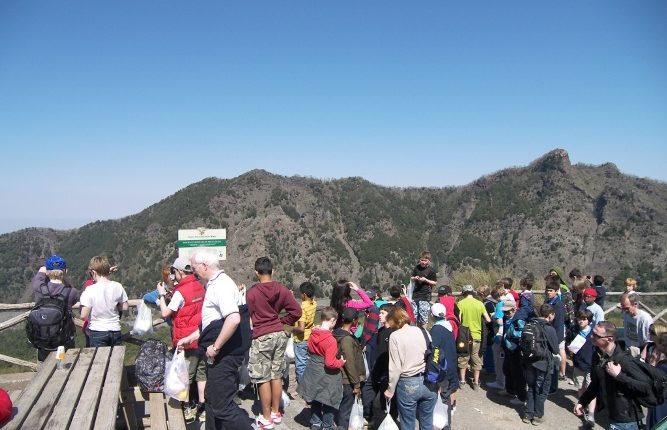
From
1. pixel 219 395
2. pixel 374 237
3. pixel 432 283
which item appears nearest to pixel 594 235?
pixel 374 237

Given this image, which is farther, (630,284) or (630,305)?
(630,284)

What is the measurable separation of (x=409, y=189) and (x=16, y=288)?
5057cm

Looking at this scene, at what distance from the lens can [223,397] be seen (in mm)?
3719

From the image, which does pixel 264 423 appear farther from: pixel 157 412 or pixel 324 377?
pixel 157 412

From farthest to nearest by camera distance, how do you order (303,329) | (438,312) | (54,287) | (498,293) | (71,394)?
(498,293) < (303,329) < (438,312) < (54,287) < (71,394)

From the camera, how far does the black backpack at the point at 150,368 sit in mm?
4148

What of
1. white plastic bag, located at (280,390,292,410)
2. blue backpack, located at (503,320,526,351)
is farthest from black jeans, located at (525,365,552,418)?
white plastic bag, located at (280,390,292,410)

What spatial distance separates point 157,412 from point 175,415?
0.50 ft

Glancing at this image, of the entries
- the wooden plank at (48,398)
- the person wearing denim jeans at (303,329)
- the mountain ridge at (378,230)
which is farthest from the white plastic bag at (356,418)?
the mountain ridge at (378,230)

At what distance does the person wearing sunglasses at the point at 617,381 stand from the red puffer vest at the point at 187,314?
3588 mm

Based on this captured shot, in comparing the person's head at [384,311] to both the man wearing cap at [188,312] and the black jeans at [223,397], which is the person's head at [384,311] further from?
the man wearing cap at [188,312]

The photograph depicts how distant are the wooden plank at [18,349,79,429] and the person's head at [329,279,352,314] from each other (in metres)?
2.55

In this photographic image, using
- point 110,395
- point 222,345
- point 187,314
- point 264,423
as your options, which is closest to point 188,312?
point 187,314

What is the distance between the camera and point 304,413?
201 inches
